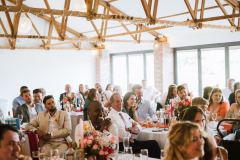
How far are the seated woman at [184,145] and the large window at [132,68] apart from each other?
37.6 ft

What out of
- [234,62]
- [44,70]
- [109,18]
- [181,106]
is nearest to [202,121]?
[181,106]

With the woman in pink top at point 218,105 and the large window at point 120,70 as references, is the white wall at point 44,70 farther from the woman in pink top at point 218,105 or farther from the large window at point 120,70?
the woman in pink top at point 218,105

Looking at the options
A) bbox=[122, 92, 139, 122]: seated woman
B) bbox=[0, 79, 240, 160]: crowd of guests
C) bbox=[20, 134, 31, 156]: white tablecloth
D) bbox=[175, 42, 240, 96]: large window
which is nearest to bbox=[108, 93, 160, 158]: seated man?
bbox=[0, 79, 240, 160]: crowd of guests

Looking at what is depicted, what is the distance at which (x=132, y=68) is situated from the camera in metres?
15.4

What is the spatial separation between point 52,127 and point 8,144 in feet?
10.7

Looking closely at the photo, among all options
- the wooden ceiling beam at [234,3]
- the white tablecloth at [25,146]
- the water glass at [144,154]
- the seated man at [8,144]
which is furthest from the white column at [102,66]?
the seated man at [8,144]

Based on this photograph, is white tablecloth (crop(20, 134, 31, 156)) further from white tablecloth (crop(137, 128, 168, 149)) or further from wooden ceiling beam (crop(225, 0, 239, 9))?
wooden ceiling beam (crop(225, 0, 239, 9))

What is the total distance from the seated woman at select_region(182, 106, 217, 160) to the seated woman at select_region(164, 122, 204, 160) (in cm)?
86

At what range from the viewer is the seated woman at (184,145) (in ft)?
8.91

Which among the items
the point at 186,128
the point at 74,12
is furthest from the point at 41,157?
the point at 74,12

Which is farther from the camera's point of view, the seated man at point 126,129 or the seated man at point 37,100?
the seated man at point 37,100

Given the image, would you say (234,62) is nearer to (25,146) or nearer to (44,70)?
(44,70)

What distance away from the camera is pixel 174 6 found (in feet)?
34.9

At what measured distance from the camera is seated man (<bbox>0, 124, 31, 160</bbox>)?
232 cm
